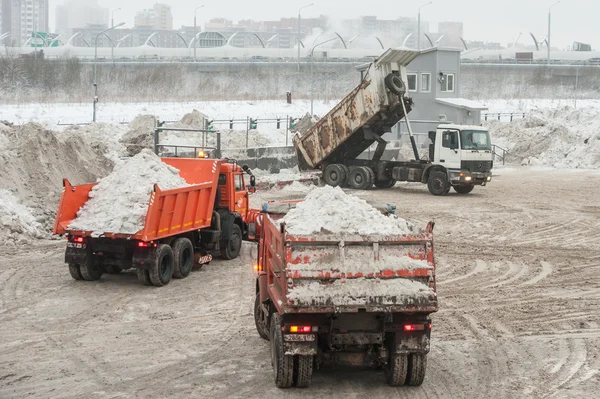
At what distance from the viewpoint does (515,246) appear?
20.8 m

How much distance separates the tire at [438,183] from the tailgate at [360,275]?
21728 millimetres

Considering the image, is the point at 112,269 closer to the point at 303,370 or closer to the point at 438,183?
the point at 303,370

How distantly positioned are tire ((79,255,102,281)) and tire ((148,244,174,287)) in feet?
3.98

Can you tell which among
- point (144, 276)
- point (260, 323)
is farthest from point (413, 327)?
point (144, 276)

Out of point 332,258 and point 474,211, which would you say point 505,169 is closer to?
point 474,211

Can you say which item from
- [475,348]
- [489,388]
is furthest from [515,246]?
[489,388]

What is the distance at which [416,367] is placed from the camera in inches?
390

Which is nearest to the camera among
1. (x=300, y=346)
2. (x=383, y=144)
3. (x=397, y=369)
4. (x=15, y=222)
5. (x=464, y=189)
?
(x=300, y=346)

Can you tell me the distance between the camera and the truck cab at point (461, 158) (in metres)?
31.0

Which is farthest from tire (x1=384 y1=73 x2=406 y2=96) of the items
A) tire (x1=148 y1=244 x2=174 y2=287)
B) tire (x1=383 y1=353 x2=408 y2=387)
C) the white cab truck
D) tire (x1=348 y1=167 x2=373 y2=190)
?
tire (x1=383 y1=353 x2=408 y2=387)

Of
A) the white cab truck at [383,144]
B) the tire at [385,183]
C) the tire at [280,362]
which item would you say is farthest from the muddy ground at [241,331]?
the tire at [385,183]

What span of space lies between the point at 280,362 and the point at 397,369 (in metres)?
1.35

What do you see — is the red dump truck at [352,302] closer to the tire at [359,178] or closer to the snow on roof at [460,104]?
the tire at [359,178]

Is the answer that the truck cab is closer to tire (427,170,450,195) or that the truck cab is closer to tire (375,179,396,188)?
tire (427,170,450,195)
